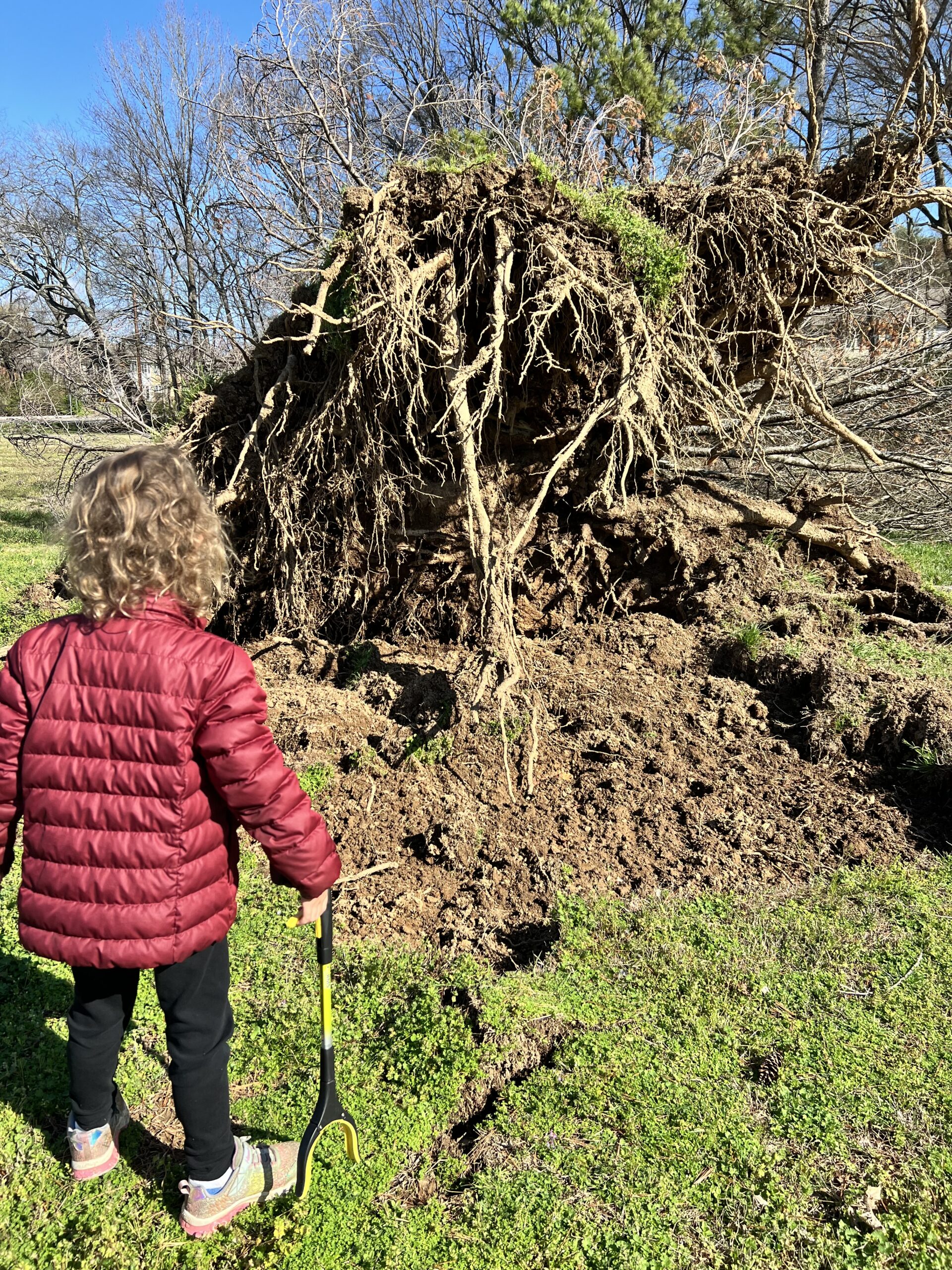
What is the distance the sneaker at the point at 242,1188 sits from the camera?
2141 mm

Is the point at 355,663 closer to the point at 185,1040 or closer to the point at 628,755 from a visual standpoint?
the point at 628,755

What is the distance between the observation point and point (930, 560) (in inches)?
332

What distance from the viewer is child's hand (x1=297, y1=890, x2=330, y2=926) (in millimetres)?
2078

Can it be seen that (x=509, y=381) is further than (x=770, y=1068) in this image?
Yes

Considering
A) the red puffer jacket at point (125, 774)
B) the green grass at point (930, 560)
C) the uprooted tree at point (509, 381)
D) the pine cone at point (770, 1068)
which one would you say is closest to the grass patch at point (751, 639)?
the uprooted tree at point (509, 381)

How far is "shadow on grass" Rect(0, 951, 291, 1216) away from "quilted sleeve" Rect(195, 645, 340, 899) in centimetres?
96

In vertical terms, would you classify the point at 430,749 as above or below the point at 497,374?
below

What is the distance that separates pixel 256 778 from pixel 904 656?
4.57 meters

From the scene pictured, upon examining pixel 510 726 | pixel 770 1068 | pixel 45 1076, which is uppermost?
pixel 510 726

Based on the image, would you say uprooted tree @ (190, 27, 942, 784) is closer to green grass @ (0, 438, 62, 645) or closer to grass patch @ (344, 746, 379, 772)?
grass patch @ (344, 746, 379, 772)

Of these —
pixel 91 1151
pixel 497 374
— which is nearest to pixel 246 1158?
pixel 91 1151

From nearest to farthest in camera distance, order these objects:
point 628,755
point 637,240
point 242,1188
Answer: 1. point 242,1188
2. point 628,755
3. point 637,240

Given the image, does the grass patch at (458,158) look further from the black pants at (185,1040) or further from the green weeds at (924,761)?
the black pants at (185,1040)

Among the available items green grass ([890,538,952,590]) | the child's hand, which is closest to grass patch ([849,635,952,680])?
green grass ([890,538,952,590])
